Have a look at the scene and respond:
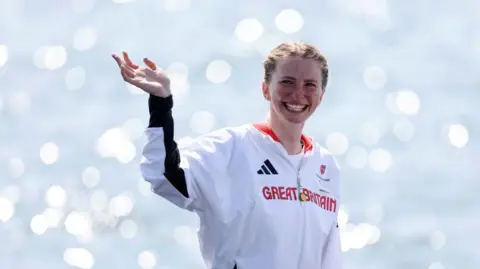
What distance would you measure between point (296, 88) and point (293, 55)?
19 cm

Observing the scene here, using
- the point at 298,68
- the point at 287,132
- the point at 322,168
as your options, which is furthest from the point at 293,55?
the point at 322,168

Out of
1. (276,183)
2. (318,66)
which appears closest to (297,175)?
(276,183)

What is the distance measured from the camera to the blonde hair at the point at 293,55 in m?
7.14

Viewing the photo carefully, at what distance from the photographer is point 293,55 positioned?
7129 mm

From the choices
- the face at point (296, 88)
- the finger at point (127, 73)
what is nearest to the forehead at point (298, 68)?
the face at point (296, 88)

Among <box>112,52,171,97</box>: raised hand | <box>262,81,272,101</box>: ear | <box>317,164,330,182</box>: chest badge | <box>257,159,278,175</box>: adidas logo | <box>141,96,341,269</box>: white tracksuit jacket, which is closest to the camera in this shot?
<box>112,52,171,97</box>: raised hand

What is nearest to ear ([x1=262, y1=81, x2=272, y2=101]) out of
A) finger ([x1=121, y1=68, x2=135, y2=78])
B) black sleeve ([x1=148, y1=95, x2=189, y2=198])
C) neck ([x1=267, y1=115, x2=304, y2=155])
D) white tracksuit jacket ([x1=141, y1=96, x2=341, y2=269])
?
neck ([x1=267, y1=115, x2=304, y2=155])

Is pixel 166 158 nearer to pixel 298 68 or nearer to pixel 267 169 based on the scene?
pixel 267 169

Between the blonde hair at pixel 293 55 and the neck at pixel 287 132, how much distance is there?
0.25m

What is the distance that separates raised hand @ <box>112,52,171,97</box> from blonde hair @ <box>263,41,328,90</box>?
0.75 m

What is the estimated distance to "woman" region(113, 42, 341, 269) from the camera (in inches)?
264

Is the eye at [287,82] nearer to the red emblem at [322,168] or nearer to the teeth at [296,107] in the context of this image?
the teeth at [296,107]

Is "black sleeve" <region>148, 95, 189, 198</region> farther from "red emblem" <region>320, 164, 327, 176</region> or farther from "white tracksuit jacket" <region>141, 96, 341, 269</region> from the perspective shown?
"red emblem" <region>320, 164, 327, 176</region>

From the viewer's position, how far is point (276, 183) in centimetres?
708
